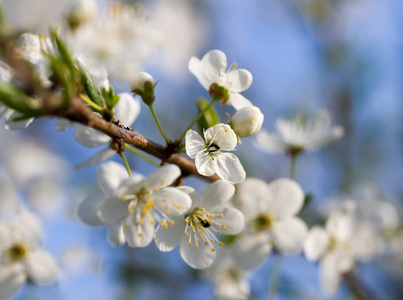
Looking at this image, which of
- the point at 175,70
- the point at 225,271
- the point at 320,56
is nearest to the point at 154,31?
the point at 225,271

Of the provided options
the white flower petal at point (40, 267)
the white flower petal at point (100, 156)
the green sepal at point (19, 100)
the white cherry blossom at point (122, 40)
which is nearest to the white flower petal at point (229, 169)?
the white flower petal at point (100, 156)

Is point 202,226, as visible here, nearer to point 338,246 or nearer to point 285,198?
point 285,198

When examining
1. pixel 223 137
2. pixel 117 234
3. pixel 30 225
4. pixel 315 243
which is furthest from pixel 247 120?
pixel 30 225

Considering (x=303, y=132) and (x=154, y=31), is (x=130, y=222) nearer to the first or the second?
(x=303, y=132)

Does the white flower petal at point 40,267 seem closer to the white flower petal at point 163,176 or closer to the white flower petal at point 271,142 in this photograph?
the white flower petal at point 163,176

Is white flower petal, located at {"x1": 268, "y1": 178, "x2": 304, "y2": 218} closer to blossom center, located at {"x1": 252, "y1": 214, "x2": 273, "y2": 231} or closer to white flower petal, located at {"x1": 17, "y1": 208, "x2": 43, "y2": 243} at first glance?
blossom center, located at {"x1": 252, "y1": 214, "x2": 273, "y2": 231}

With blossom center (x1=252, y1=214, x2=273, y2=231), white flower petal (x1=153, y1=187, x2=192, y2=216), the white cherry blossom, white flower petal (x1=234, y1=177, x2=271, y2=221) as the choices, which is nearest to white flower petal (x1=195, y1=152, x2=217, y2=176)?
white flower petal (x1=153, y1=187, x2=192, y2=216)
